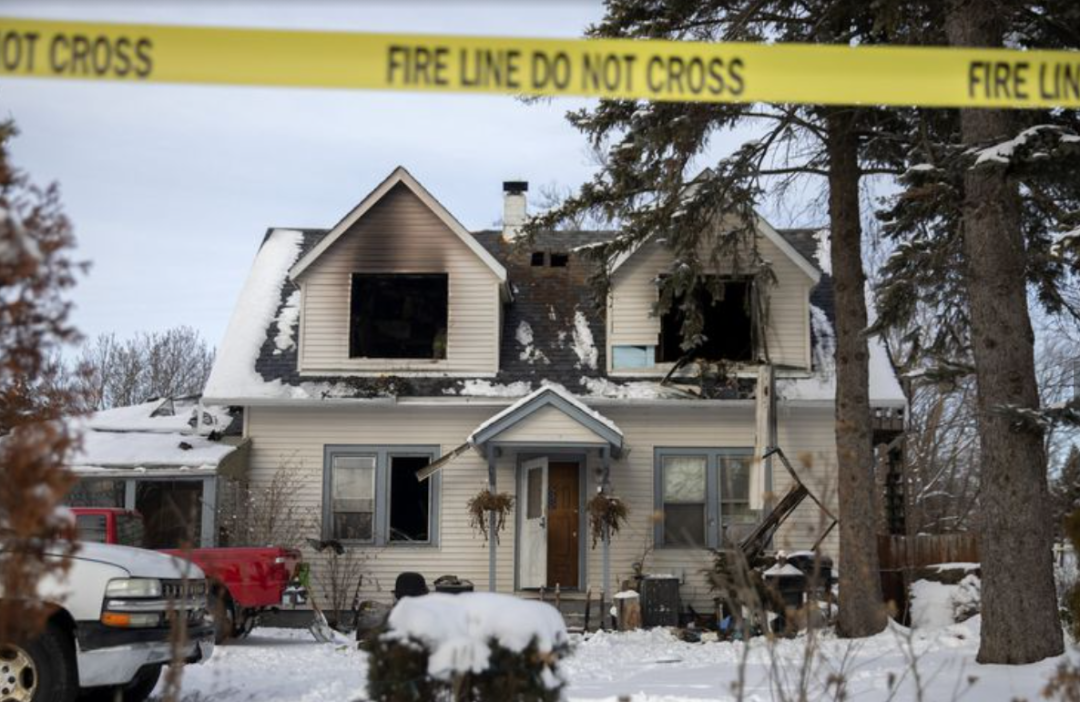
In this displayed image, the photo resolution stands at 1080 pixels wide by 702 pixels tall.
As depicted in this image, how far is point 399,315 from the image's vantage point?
2170 cm

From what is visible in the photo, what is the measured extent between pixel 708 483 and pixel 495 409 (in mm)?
3634

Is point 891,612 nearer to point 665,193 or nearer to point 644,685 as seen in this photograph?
point 644,685

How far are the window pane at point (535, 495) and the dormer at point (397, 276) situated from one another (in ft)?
5.89

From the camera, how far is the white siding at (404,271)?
20.4 meters

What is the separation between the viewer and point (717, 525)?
19969mm

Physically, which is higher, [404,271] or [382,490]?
[404,271]

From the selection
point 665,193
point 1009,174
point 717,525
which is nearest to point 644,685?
point 1009,174

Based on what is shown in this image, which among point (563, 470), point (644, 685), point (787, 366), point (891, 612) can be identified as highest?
point (787, 366)

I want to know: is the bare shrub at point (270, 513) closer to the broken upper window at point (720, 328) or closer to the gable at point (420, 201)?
the gable at point (420, 201)

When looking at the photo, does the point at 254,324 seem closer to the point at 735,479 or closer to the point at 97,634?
the point at 735,479

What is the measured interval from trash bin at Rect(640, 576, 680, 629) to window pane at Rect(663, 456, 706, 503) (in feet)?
7.27

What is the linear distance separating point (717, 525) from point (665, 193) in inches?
248

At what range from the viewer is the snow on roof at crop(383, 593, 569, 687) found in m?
5.75

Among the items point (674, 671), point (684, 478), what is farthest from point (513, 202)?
point (674, 671)
